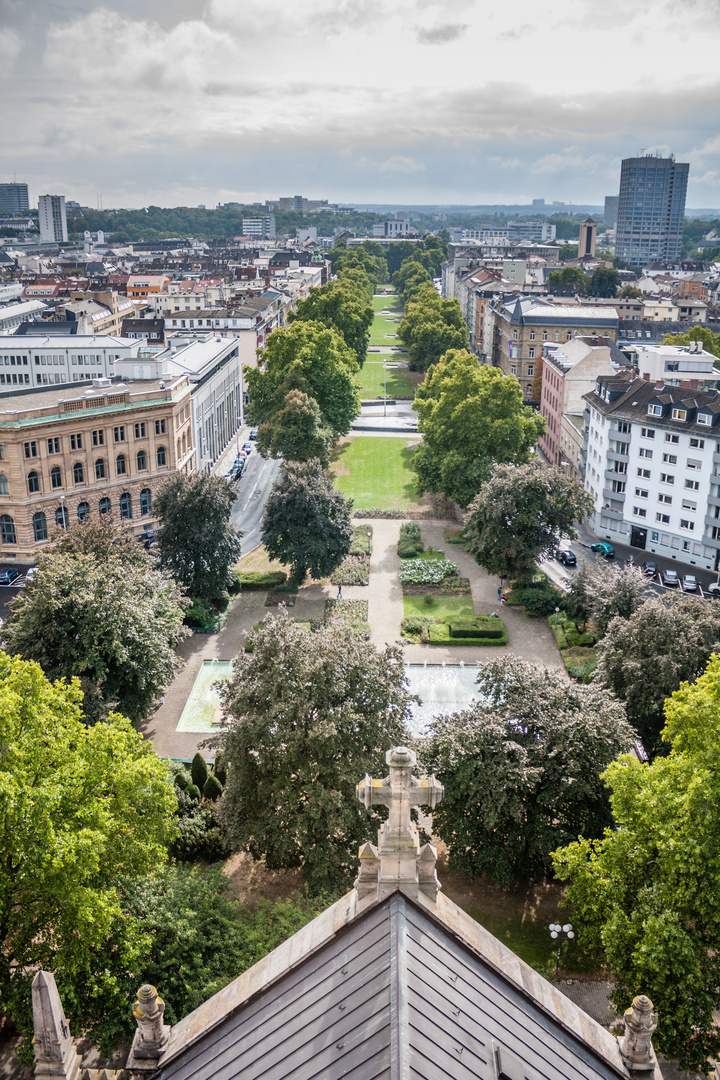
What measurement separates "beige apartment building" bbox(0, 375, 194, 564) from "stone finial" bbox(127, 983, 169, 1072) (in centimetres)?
5469

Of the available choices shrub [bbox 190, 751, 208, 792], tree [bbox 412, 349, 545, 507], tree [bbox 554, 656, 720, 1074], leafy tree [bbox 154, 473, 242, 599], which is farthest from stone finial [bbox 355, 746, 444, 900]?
tree [bbox 412, 349, 545, 507]

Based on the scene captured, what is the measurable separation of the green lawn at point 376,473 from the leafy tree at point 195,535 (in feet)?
83.7

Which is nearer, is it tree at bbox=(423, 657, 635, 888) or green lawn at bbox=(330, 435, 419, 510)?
tree at bbox=(423, 657, 635, 888)

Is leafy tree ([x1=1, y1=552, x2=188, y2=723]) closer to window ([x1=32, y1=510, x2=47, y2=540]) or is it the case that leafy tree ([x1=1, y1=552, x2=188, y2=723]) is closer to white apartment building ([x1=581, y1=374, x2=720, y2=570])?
window ([x1=32, y1=510, x2=47, y2=540])

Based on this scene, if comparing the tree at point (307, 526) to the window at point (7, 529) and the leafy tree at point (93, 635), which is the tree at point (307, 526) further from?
the leafy tree at point (93, 635)

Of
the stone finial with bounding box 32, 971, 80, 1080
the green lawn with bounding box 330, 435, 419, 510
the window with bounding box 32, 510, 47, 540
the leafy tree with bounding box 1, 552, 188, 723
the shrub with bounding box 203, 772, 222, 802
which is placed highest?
the stone finial with bounding box 32, 971, 80, 1080

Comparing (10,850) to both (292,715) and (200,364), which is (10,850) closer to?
(292,715)

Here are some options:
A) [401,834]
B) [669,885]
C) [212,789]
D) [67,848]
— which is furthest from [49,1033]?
[212,789]

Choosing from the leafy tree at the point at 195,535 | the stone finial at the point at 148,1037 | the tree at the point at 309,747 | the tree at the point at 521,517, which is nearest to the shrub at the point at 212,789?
the tree at the point at 309,747

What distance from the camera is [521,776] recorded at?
3469 centimetres

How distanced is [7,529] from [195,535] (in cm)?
1960

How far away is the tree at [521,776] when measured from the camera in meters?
35.3

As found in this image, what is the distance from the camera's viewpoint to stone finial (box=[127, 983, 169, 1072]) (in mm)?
16828

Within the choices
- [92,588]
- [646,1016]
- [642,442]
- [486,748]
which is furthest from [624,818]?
[642,442]
